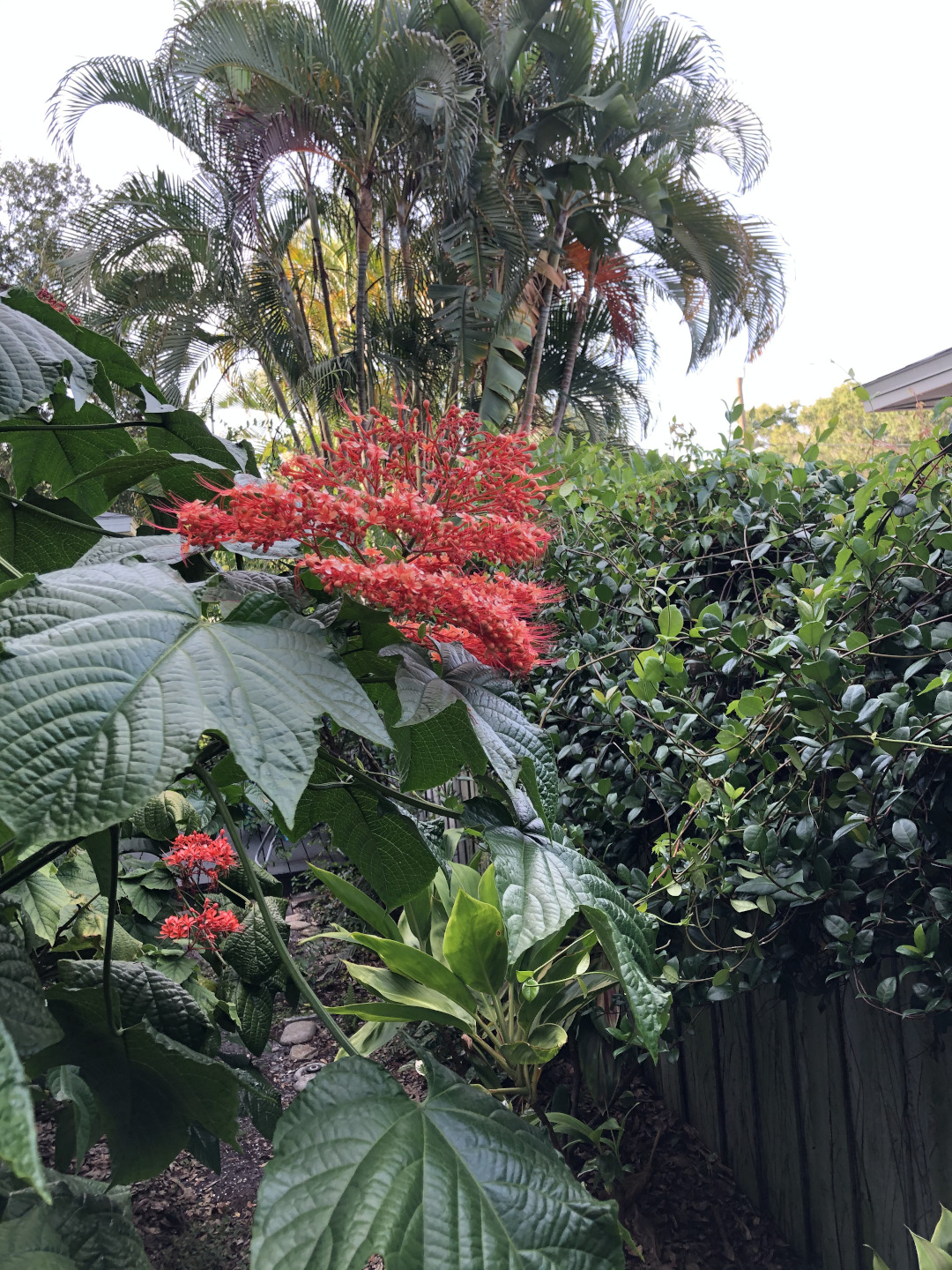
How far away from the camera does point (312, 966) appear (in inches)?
163

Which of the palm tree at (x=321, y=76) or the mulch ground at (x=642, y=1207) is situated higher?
the palm tree at (x=321, y=76)

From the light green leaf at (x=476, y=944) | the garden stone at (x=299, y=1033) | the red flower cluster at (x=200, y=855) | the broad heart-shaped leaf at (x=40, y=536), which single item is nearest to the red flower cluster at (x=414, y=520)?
the broad heart-shaped leaf at (x=40, y=536)

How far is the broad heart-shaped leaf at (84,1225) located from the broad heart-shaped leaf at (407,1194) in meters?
0.21

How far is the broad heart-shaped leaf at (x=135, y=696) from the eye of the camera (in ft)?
1.52

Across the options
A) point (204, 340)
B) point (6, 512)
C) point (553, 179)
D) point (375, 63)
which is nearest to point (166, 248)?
point (204, 340)

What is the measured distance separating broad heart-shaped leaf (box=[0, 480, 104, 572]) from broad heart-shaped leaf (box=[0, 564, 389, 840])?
0.37 metres

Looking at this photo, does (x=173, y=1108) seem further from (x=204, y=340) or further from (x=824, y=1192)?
(x=204, y=340)

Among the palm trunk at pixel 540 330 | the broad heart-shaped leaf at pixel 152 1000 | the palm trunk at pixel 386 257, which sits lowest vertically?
the broad heart-shaped leaf at pixel 152 1000

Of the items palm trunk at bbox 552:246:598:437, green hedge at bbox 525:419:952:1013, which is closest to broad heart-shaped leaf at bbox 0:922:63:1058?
green hedge at bbox 525:419:952:1013

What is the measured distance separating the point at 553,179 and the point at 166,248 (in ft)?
16.3

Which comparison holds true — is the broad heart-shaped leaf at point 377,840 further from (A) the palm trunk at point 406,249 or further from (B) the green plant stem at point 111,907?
(A) the palm trunk at point 406,249

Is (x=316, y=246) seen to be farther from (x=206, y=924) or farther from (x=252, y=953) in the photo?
(x=252, y=953)

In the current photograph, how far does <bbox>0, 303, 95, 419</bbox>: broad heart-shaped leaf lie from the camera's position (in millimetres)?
828

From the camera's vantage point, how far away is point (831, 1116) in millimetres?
1745
